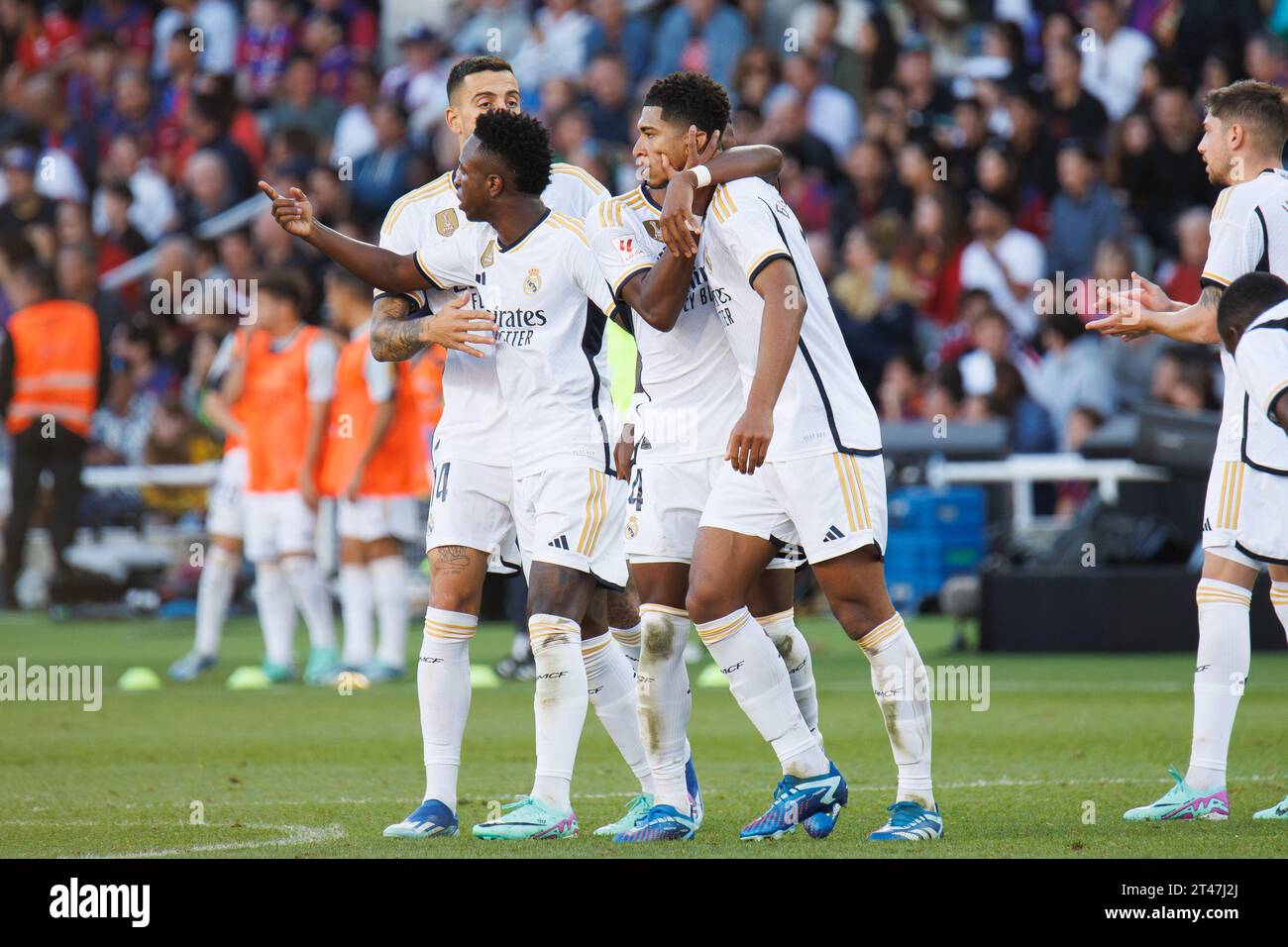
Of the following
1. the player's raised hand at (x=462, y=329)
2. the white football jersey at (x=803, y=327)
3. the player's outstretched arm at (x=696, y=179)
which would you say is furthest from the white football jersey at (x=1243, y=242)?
the player's raised hand at (x=462, y=329)

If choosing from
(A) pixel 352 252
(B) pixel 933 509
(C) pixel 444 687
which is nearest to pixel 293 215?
(A) pixel 352 252

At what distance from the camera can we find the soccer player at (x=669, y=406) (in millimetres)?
5996

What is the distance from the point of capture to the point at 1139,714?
9.43 meters

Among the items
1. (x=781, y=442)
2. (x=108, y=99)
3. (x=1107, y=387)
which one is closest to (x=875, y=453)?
(x=781, y=442)

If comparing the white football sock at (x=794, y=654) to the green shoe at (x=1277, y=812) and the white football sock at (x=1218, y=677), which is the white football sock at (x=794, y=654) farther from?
the green shoe at (x=1277, y=812)

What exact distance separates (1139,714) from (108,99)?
17.0 meters

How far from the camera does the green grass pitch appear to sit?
19.1 feet

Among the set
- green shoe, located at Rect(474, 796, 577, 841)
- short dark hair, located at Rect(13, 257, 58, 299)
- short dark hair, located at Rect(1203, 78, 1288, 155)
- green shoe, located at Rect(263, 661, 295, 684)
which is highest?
short dark hair, located at Rect(13, 257, 58, 299)

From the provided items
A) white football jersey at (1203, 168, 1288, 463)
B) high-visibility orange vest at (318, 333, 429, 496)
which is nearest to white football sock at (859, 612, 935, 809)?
white football jersey at (1203, 168, 1288, 463)

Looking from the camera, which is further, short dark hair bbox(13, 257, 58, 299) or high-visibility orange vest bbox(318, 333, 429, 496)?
short dark hair bbox(13, 257, 58, 299)

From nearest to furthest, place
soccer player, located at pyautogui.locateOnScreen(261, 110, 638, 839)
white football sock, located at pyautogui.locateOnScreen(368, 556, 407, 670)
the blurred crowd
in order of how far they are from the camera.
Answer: soccer player, located at pyautogui.locateOnScreen(261, 110, 638, 839) < white football sock, located at pyautogui.locateOnScreen(368, 556, 407, 670) < the blurred crowd

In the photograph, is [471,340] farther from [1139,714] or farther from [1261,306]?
[1139,714]

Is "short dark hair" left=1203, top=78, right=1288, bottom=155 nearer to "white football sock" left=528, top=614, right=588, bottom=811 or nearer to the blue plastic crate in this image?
"white football sock" left=528, top=614, right=588, bottom=811
